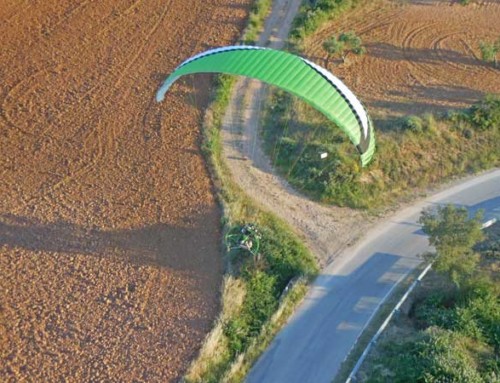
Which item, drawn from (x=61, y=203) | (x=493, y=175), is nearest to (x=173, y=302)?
(x=61, y=203)

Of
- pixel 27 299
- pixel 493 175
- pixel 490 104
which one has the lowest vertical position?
pixel 27 299

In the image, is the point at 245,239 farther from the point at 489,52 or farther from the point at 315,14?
the point at 489,52

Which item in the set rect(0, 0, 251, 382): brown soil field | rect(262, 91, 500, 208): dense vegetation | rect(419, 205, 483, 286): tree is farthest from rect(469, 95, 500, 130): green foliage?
rect(0, 0, 251, 382): brown soil field

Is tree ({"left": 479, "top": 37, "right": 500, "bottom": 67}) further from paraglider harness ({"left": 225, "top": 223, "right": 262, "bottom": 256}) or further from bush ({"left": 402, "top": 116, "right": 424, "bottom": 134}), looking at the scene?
paraglider harness ({"left": 225, "top": 223, "right": 262, "bottom": 256})

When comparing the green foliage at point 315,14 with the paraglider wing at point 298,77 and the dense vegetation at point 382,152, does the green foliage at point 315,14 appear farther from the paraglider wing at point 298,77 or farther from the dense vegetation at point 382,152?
the paraglider wing at point 298,77

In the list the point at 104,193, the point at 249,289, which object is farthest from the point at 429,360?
the point at 104,193

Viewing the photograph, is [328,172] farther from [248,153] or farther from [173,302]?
[173,302]

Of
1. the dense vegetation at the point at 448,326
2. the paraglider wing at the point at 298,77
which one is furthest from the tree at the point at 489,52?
the paraglider wing at the point at 298,77

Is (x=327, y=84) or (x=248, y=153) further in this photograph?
(x=248, y=153)
